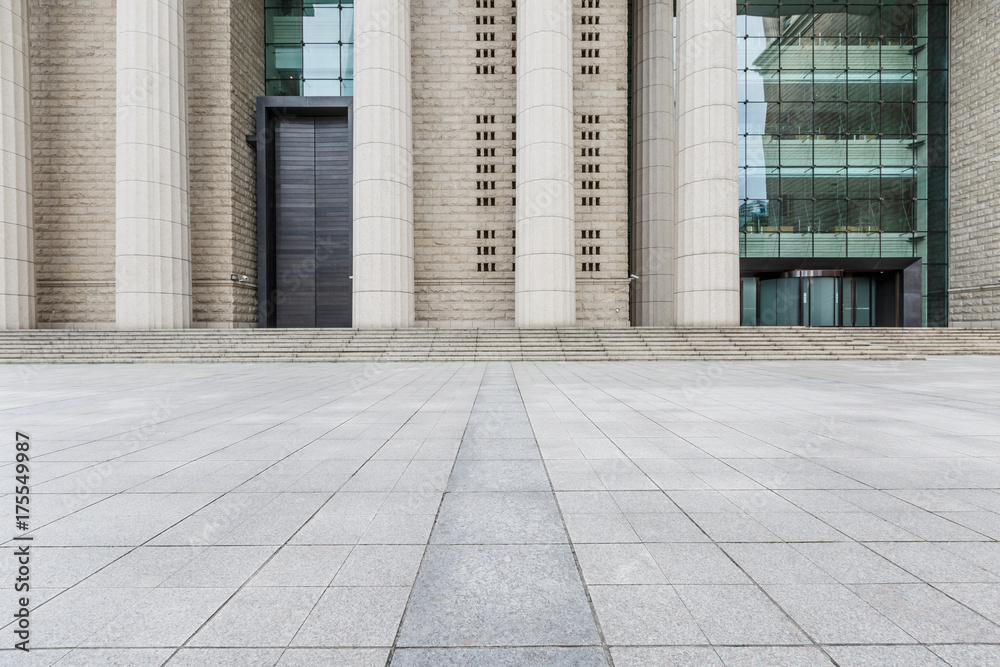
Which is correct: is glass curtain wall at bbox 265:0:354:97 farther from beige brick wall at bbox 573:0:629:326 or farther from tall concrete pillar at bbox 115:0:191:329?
beige brick wall at bbox 573:0:629:326

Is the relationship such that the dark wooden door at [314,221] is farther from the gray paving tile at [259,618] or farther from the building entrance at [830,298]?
the gray paving tile at [259,618]

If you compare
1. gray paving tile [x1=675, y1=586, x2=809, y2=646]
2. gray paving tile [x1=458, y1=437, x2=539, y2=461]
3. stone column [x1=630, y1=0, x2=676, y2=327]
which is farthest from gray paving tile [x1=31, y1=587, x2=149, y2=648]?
stone column [x1=630, y1=0, x2=676, y2=327]

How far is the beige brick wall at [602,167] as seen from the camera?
2792 centimetres

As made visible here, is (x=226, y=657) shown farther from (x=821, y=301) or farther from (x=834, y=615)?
(x=821, y=301)

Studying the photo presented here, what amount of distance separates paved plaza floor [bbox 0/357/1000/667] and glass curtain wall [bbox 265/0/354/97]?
2828 centimetres

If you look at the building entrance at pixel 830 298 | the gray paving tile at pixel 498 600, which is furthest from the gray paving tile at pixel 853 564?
the building entrance at pixel 830 298

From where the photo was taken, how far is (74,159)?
26.7m

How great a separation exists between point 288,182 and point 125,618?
3136 cm

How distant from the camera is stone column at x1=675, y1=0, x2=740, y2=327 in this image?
23031 mm

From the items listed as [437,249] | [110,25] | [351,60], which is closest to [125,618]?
[437,249]

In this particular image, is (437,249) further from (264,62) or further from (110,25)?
(110,25)

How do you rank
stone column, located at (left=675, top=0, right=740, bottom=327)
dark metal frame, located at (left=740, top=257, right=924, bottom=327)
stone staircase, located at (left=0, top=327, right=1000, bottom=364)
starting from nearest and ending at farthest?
stone staircase, located at (left=0, top=327, right=1000, bottom=364) < stone column, located at (left=675, top=0, right=740, bottom=327) < dark metal frame, located at (left=740, top=257, right=924, bottom=327)

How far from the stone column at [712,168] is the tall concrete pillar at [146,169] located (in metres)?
24.7

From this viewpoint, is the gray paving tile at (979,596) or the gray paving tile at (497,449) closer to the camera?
the gray paving tile at (979,596)
